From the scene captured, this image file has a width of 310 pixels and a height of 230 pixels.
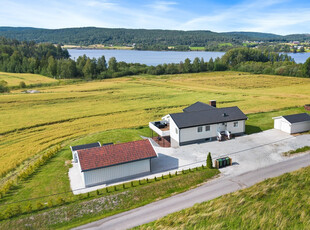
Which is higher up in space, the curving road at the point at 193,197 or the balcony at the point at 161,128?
the balcony at the point at 161,128

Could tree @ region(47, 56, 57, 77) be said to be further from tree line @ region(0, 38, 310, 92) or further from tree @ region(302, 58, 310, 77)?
tree @ region(302, 58, 310, 77)

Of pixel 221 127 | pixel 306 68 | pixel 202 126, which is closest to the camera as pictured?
pixel 202 126

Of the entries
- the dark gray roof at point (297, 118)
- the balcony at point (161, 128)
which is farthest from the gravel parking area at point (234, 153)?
the dark gray roof at point (297, 118)

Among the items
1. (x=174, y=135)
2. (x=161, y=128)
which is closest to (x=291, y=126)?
(x=174, y=135)

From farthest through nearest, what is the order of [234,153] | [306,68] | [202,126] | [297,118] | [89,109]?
[306,68] < [89,109] < [297,118] < [202,126] < [234,153]

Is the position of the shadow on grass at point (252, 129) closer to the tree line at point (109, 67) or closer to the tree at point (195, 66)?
the tree line at point (109, 67)

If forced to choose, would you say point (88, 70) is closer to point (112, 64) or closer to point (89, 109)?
point (112, 64)
